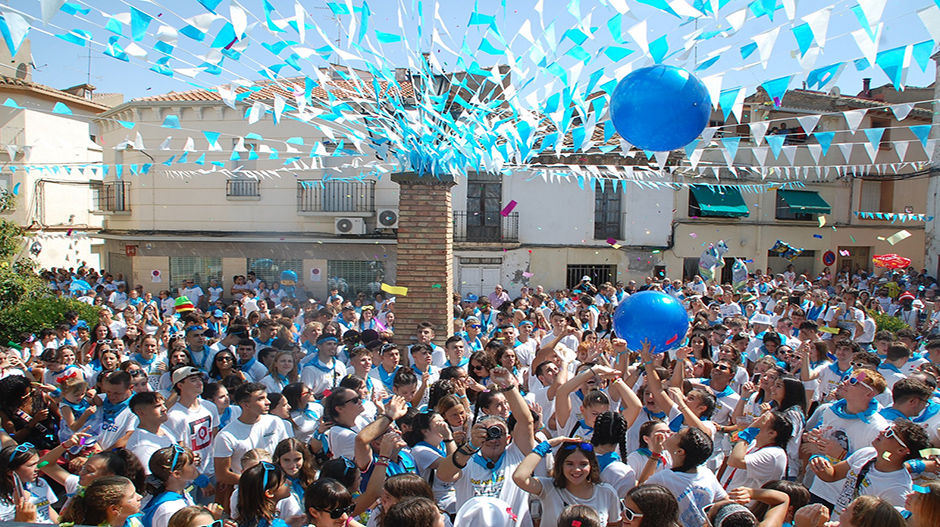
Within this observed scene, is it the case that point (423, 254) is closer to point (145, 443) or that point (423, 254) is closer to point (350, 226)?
point (145, 443)

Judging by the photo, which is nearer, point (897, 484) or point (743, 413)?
point (897, 484)

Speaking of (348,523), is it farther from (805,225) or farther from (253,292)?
(805,225)

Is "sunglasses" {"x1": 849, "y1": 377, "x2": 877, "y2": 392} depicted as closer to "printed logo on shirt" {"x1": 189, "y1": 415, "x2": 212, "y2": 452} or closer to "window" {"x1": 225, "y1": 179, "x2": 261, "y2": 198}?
"printed logo on shirt" {"x1": 189, "y1": 415, "x2": 212, "y2": 452}

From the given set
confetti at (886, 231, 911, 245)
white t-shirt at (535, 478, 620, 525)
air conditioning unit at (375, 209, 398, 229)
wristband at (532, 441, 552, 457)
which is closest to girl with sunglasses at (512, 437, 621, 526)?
white t-shirt at (535, 478, 620, 525)

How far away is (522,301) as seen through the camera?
10.3 meters

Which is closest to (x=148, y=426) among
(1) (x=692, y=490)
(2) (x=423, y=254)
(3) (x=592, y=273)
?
(1) (x=692, y=490)

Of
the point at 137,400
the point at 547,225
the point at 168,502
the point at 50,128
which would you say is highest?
the point at 50,128

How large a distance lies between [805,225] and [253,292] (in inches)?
684

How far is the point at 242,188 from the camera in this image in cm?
1777

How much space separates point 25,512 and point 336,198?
14790 mm

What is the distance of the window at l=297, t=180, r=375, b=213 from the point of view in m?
17.2

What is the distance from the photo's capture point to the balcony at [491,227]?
17609 mm

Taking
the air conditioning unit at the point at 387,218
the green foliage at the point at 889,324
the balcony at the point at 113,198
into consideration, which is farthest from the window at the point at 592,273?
the balcony at the point at 113,198

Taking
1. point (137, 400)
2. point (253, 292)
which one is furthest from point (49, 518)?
point (253, 292)
